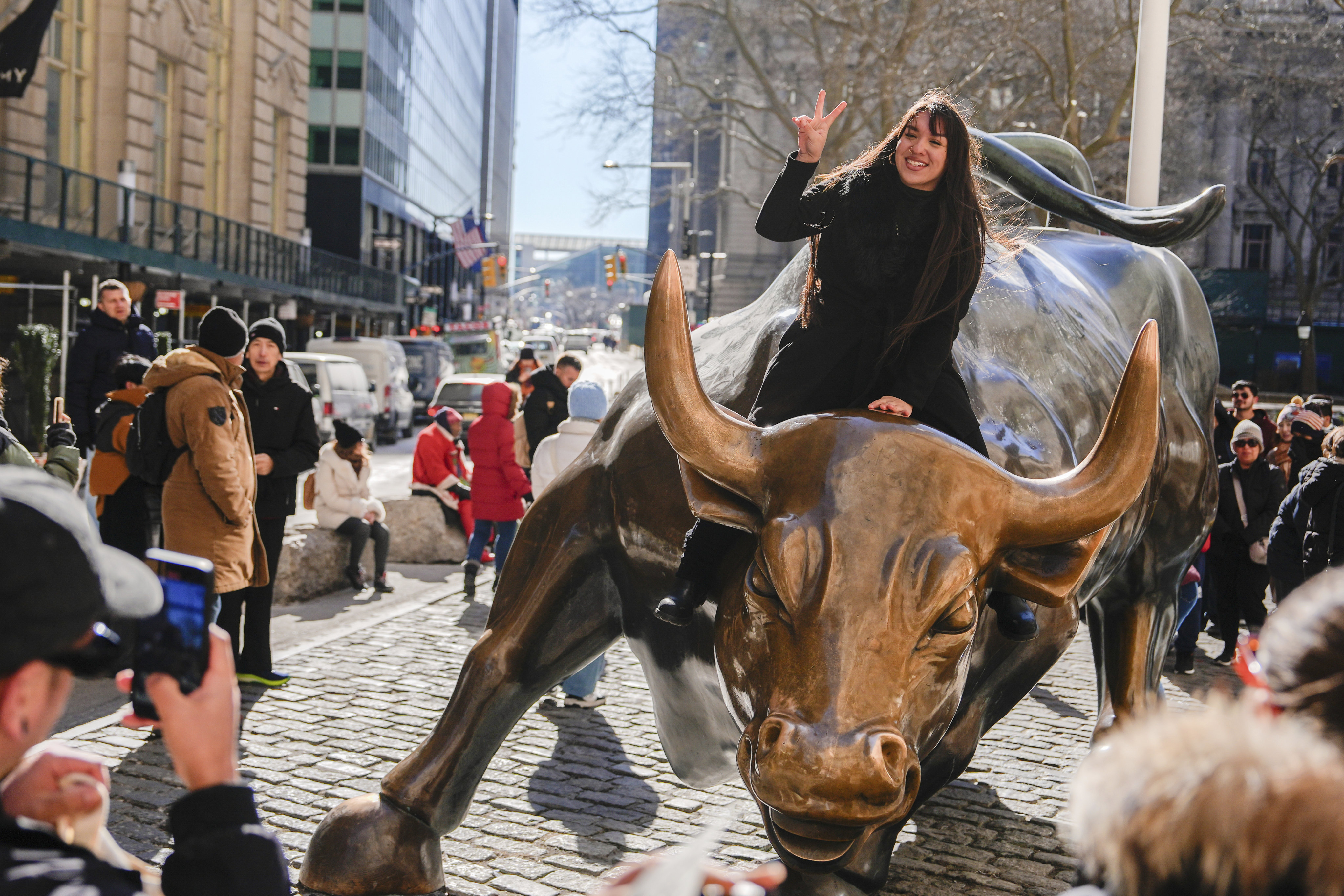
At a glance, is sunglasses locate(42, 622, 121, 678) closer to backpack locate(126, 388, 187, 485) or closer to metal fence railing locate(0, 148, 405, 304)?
backpack locate(126, 388, 187, 485)

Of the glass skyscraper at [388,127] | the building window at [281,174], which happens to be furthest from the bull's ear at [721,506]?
the glass skyscraper at [388,127]

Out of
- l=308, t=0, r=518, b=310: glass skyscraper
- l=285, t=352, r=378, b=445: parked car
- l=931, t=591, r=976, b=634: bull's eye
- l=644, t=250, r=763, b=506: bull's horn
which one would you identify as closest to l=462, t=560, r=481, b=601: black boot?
l=644, t=250, r=763, b=506: bull's horn

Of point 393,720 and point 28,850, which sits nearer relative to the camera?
point 28,850

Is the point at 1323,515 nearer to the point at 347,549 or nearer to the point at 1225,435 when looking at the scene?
the point at 1225,435

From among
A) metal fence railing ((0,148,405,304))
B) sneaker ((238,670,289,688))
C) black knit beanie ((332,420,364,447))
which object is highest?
metal fence railing ((0,148,405,304))

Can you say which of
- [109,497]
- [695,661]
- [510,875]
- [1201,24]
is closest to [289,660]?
[109,497]

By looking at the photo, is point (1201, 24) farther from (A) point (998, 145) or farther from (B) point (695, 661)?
(B) point (695, 661)

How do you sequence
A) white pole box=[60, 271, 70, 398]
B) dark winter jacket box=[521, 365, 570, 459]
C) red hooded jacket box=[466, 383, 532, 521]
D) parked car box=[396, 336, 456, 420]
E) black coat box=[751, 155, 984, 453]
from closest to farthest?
black coat box=[751, 155, 984, 453], red hooded jacket box=[466, 383, 532, 521], dark winter jacket box=[521, 365, 570, 459], white pole box=[60, 271, 70, 398], parked car box=[396, 336, 456, 420]

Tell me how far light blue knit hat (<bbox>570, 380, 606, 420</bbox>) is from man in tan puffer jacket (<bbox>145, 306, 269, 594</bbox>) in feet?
8.34

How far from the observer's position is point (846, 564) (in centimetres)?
301

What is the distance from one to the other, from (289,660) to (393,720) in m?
1.49

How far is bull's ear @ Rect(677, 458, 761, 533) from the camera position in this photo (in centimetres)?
329

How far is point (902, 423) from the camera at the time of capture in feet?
10.8

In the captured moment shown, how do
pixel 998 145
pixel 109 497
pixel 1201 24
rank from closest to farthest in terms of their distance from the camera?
pixel 998 145 < pixel 109 497 < pixel 1201 24
